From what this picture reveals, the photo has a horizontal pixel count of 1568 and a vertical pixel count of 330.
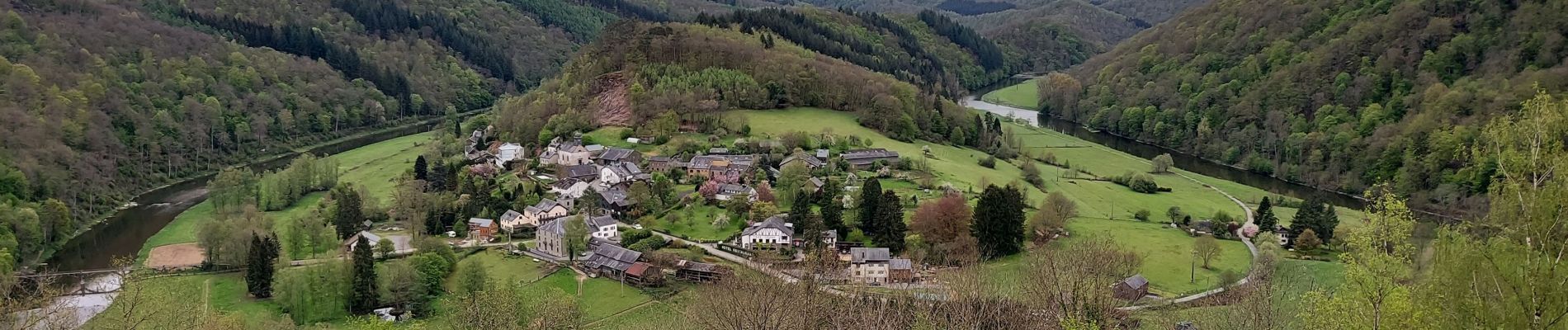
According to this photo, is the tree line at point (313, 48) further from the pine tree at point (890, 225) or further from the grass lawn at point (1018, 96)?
the pine tree at point (890, 225)

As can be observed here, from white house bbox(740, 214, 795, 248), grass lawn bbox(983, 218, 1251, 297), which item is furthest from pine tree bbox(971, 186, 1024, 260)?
white house bbox(740, 214, 795, 248)

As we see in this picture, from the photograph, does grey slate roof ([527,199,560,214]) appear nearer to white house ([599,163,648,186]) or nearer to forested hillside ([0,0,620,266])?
white house ([599,163,648,186])

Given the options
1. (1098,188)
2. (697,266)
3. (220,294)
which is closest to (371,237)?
(220,294)

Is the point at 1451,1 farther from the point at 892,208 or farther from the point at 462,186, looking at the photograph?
the point at 462,186

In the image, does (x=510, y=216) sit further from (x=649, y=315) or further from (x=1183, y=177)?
(x=1183, y=177)

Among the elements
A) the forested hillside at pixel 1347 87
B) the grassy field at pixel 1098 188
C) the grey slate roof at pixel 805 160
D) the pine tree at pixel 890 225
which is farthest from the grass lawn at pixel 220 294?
the forested hillside at pixel 1347 87

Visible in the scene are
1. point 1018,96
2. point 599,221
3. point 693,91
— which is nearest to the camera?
point 599,221
